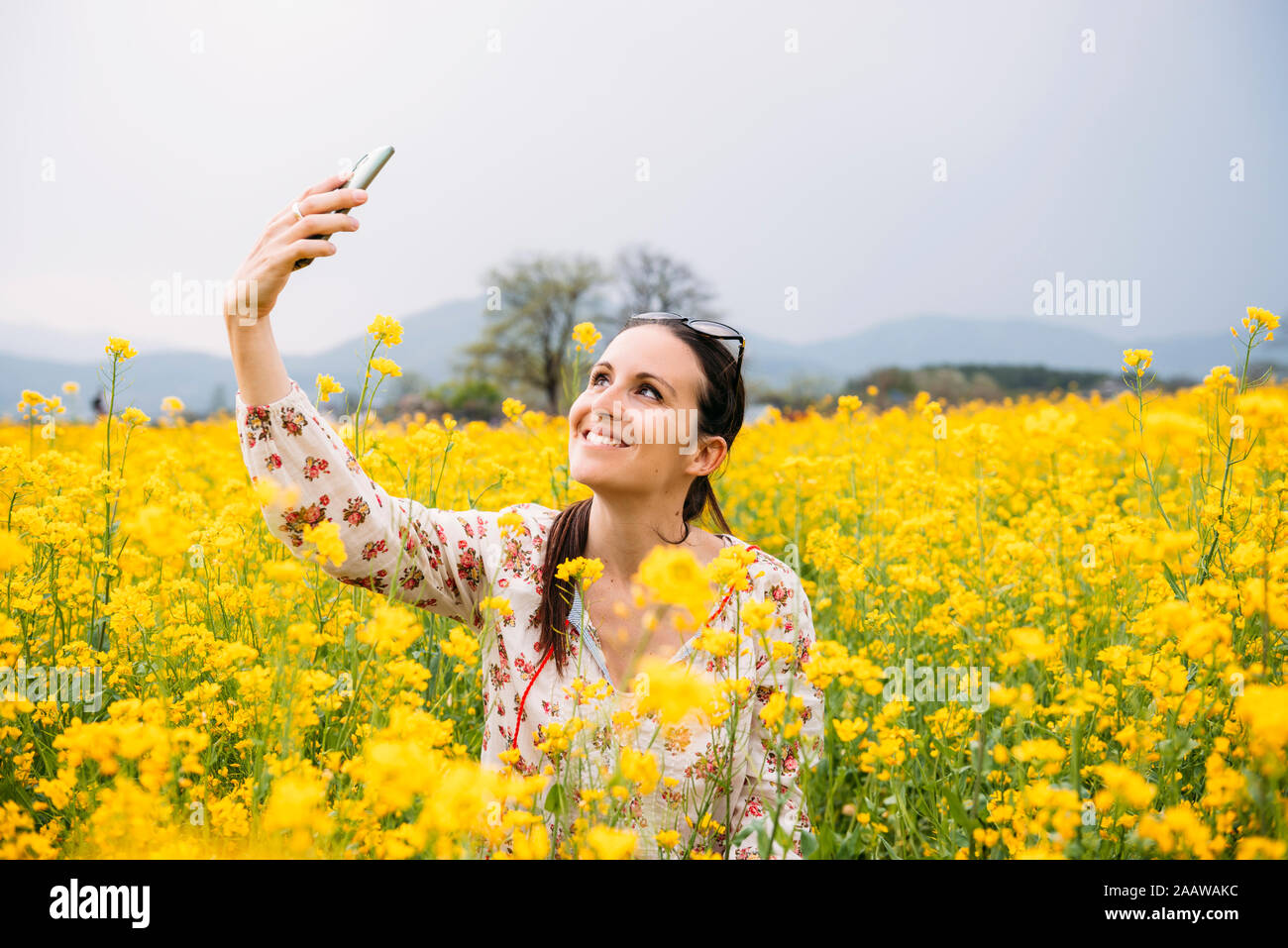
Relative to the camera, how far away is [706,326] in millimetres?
2201

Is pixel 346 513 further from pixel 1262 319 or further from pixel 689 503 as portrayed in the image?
pixel 1262 319

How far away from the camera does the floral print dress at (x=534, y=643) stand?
5.21 ft

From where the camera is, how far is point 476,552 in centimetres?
199

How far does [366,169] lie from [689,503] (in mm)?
1187

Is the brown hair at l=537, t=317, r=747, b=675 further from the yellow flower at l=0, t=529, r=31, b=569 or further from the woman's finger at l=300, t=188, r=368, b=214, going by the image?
the yellow flower at l=0, t=529, r=31, b=569

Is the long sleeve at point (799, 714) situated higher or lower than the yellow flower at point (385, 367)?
lower

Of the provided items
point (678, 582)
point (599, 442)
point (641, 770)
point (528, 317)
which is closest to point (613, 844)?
point (641, 770)

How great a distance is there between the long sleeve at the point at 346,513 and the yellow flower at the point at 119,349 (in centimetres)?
114

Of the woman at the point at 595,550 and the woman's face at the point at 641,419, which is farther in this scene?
the woman's face at the point at 641,419

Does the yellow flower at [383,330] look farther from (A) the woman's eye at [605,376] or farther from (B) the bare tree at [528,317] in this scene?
(B) the bare tree at [528,317]

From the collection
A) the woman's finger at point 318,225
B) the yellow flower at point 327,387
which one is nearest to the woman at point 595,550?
the woman's finger at point 318,225
